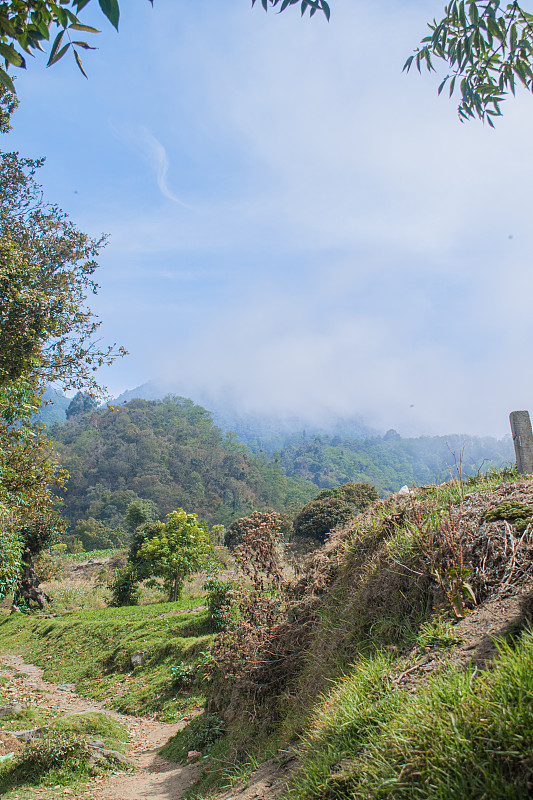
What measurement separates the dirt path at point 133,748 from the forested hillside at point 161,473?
177 ft

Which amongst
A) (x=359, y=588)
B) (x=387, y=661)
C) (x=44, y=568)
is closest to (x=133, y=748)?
(x=359, y=588)

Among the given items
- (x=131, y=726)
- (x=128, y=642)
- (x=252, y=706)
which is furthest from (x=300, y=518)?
(x=252, y=706)

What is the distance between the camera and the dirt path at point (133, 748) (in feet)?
16.2

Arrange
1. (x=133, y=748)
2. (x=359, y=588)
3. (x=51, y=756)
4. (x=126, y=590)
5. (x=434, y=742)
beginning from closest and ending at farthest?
(x=434, y=742) → (x=359, y=588) → (x=51, y=756) → (x=133, y=748) → (x=126, y=590)

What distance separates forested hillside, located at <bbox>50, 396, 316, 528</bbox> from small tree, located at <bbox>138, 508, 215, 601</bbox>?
4691 centimetres

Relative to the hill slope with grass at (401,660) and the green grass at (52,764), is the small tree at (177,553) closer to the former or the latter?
the green grass at (52,764)

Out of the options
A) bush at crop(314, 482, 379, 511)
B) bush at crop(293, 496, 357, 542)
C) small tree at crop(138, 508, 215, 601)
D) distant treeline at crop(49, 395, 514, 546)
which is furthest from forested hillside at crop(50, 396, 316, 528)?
small tree at crop(138, 508, 215, 601)

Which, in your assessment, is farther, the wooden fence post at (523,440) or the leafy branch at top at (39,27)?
the wooden fence post at (523,440)

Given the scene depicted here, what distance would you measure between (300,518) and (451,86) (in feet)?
94.8

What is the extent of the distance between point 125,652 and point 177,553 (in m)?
6.08

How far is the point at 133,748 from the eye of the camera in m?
6.77

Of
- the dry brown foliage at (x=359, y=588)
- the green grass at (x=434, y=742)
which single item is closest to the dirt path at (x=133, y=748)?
the dry brown foliage at (x=359, y=588)

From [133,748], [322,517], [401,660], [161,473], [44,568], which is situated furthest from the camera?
→ [161,473]

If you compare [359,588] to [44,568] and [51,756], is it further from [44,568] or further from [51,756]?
[44,568]
